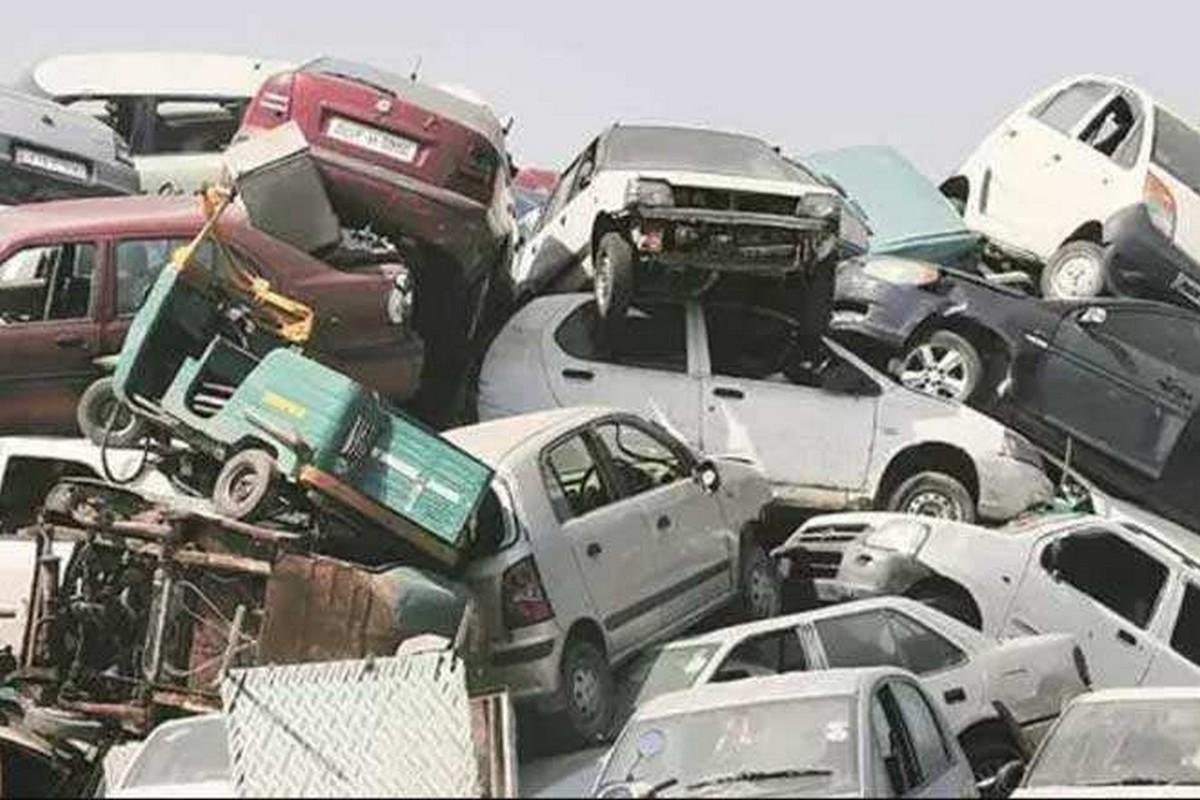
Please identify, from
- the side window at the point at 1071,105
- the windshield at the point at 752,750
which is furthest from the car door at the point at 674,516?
the side window at the point at 1071,105

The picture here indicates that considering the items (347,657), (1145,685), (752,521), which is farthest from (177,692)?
(1145,685)

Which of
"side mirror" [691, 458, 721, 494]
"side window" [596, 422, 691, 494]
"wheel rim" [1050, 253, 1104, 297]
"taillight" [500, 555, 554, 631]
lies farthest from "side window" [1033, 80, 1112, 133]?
"taillight" [500, 555, 554, 631]

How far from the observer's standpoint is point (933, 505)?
1575cm

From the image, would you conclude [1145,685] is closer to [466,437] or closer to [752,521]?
[752,521]

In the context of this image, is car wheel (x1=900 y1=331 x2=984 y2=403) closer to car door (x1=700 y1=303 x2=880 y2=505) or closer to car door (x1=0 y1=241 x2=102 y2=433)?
car door (x1=700 y1=303 x2=880 y2=505)

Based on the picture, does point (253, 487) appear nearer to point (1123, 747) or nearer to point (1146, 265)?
point (1123, 747)

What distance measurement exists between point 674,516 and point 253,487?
2.67 meters

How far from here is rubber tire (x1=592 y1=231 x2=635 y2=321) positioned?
1522 cm

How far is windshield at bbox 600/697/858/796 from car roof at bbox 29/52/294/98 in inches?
487

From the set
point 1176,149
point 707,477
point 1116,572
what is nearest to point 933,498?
point 1116,572

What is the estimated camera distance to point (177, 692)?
11.0 m

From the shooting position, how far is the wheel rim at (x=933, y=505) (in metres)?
15.6

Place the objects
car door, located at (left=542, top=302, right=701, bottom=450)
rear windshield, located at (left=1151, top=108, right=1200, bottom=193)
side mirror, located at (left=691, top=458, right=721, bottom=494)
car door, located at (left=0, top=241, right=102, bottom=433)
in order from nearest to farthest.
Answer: side mirror, located at (left=691, top=458, right=721, bottom=494), car door, located at (left=0, top=241, right=102, bottom=433), car door, located at (left=542, top=302, right=701, bottom=450), rear windshield, located at (left=1151, top=108, right=1200, bottom=193)

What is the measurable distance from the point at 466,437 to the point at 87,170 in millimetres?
6443
